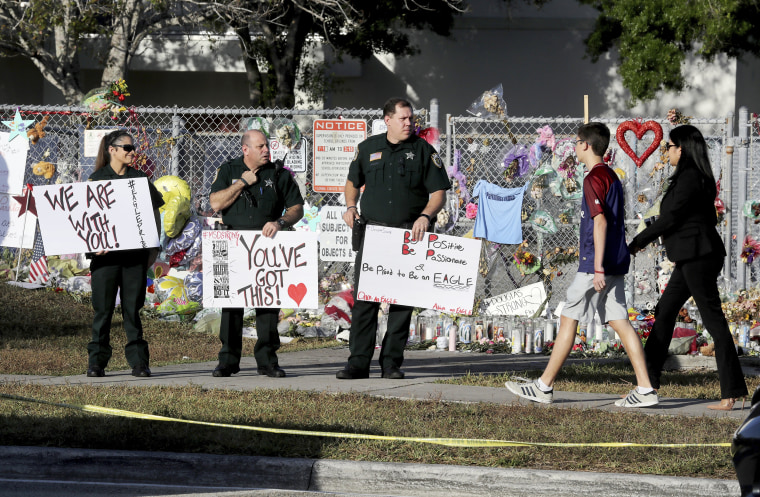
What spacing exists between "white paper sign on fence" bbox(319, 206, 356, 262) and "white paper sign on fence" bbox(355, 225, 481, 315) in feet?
13.1

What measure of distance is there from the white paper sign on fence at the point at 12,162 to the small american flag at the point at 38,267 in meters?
0.71

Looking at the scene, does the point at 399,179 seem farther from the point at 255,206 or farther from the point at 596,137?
the point at 596,137

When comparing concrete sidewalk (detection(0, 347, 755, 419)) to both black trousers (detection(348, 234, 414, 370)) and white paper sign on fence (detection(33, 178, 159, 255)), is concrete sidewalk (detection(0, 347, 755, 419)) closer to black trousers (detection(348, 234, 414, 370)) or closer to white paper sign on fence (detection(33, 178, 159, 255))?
black trousers (detection(348, 234, 414, 370))

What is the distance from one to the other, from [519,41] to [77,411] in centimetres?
2569

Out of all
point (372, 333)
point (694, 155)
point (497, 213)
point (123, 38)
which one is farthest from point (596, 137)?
point (123, 38)

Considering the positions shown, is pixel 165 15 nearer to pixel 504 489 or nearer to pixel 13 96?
pixel 13 96

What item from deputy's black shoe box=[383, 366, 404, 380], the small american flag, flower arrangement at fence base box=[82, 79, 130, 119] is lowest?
deputy's black shoe box=[383, 366, 404, 380]

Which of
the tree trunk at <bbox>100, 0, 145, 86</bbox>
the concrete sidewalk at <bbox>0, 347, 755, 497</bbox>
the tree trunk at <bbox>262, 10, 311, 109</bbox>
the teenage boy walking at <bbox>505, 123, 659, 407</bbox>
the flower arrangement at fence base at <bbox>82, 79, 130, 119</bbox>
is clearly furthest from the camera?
the tree trunk at <bbox>262, 10, 311, 109</bbox>

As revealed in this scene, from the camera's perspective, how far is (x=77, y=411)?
683cm

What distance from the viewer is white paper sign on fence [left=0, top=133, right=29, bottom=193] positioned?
12.9 m

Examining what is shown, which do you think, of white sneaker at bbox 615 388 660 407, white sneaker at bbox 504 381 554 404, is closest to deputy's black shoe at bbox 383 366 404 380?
white sneaker at bbox 504 381 554 404

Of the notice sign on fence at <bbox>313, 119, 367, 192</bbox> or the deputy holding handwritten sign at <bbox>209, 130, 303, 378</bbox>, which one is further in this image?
the notice sign on fence at <bbox>313, 119, 367, 192</bbox>

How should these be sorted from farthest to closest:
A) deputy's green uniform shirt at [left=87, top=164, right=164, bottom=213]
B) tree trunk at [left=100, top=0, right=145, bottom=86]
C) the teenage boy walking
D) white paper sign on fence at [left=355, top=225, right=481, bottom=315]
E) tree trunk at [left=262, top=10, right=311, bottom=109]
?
tree trunk at [left=262, top=10, right=311, bottom=109]
tree trunk at [left=100, top=0, right=145, bottom=86]
deputy's green uniform shirt at [left=87, top=164, right=164, bottom=213]
white paper sign on fence at [left=355, top=225, right=481, bottom=315]
the teenage boy walking

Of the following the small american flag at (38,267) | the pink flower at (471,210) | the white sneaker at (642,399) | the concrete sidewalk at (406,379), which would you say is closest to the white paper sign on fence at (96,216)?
the concrete sidewalk at (406,379)
